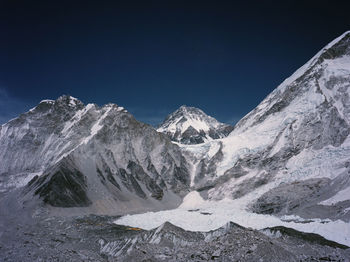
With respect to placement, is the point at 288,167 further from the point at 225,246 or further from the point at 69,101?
the point at 69,101

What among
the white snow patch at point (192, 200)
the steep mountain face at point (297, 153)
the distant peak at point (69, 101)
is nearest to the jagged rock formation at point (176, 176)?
the steep mountain face at point (297, 153)

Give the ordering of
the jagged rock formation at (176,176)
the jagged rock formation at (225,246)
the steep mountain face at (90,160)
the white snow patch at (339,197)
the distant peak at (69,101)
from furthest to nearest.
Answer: the distant peak at (69,101) < the steep mountain face at (90,160) < the white snow patch at (339,197) < the jagged rock formation at (176,176) < the jagged rock formation at (225,246)

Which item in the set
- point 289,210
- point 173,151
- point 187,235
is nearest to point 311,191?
point 289,210

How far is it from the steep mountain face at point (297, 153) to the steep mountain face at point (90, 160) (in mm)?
20385

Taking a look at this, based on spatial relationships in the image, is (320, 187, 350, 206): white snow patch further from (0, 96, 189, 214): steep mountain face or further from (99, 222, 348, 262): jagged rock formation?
(0, 96, 189, 214): steep mountain face

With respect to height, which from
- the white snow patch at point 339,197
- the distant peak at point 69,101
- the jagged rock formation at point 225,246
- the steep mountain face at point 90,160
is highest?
the distant peak at point 69,101

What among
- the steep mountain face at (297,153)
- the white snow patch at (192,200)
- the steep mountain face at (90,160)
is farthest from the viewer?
the white snow patch at (192,200)

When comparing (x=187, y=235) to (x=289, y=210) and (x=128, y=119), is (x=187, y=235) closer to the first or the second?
(x=289, y=210)

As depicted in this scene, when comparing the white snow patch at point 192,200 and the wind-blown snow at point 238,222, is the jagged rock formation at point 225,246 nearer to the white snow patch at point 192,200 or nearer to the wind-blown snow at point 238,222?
the wind-blown snow at point 238,222

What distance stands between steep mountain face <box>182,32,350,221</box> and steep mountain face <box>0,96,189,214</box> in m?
20.4

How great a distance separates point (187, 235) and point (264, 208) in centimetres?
4010

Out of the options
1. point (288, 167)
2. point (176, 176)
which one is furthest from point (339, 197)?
point (176, 176)

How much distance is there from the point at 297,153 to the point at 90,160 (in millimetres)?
72394

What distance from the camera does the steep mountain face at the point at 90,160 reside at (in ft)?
300
